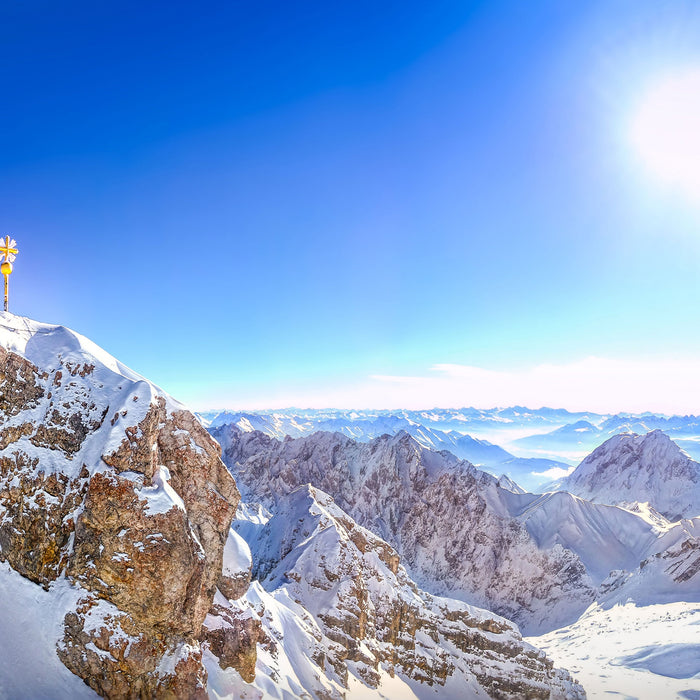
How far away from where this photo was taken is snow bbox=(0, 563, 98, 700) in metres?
25.1

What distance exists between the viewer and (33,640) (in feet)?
87.0

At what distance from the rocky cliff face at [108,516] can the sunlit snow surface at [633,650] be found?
10088cm

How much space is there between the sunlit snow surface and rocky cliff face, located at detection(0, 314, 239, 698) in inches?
3972

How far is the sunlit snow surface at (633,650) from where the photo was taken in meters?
86.8

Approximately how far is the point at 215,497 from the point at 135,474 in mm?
7357

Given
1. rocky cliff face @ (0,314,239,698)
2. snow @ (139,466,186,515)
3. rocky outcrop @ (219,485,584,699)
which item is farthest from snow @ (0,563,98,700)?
rocky outcrop @ (219,485,584,699)

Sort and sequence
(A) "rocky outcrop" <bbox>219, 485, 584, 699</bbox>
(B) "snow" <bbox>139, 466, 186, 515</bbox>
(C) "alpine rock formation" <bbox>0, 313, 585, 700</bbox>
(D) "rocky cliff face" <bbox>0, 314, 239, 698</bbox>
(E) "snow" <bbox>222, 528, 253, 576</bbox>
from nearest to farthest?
(C) "alpine rock formation" <bbox>0, 313, 585, 700</bbox> < (D) "rocky cliff face" <bbox>0, 314, 239, 698</bbox> < (B) "snow" <bbox>139, 466, 186, 515</bbox> < (E) "snow" <bbox>222, 528, 253, 576</bbox> < (A) "rocky outcrop" <bbox>219, 485, 584, 699</bbox>

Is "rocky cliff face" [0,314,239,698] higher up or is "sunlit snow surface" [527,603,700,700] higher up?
"rocky cliff face" [0,314,239,698]

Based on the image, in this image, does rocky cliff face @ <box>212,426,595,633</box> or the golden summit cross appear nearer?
the golden summit cross

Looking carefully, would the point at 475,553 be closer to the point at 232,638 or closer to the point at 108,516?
the point at 232,638

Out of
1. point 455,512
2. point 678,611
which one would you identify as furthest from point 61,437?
point 455,512

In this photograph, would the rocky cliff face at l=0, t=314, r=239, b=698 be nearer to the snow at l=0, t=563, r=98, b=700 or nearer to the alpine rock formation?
the alpine rock formation

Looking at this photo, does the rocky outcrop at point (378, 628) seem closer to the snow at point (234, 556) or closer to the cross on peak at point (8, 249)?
the snow at point (234, 556)

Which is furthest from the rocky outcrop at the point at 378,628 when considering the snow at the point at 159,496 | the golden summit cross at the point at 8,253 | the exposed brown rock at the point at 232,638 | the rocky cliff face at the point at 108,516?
the golden summit cross at the point at 8,253
